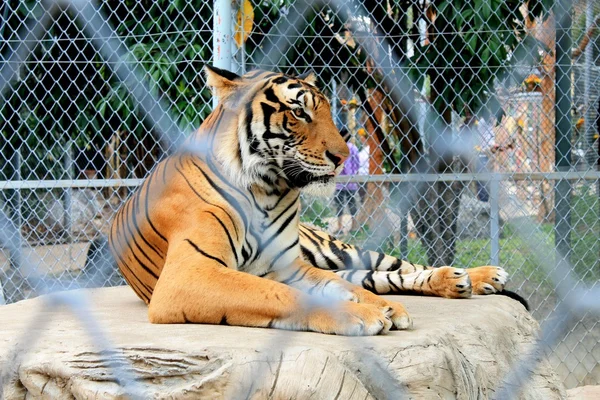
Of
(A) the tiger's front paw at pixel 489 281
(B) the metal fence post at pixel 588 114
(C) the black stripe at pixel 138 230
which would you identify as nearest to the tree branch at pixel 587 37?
(B) the metal fence post at pixel 588 114

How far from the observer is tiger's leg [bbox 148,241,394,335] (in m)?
1.61

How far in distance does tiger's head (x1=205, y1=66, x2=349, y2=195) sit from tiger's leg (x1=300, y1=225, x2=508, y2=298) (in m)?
0.59

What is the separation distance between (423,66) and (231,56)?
93cm

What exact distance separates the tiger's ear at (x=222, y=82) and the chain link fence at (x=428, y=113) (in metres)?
0.87

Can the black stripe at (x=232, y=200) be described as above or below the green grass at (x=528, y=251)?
below

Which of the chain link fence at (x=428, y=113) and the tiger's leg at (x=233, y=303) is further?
the chain link fence at (x=428, y=113)

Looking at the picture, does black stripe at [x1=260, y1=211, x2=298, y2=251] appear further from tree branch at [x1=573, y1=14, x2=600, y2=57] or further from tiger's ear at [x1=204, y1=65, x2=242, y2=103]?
tree branch at [x1=573, y1=14, x2=600, y2=57]

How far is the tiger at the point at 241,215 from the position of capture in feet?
5.70

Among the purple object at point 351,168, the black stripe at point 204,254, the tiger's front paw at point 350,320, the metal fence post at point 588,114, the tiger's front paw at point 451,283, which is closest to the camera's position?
the tiger's front paw at point 350,320

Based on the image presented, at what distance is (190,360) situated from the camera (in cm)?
146

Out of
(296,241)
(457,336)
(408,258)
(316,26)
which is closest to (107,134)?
(316,26)

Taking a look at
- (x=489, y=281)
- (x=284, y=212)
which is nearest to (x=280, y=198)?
(x=284, y=212)

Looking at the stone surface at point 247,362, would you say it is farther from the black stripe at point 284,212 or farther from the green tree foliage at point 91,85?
the green tree foliage at point 91,85

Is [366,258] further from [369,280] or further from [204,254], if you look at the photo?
[204,254]
